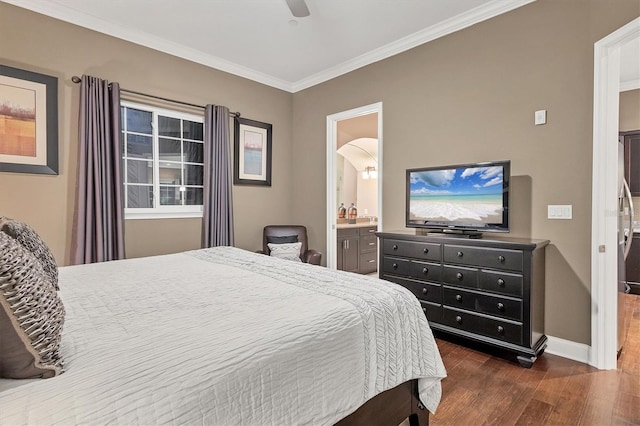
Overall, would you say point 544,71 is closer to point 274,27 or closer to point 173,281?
point 274,27

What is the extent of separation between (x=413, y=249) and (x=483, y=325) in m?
0.83

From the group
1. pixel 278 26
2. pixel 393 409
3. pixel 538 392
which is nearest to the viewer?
pixel 393 409

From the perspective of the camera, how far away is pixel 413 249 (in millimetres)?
3053

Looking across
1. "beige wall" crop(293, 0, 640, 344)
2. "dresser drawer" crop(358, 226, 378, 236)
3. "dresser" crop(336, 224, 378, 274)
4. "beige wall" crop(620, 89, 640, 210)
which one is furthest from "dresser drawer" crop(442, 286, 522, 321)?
"beige wall" crop(620, 89, 640, 210)

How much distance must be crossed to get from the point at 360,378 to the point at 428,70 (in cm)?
320

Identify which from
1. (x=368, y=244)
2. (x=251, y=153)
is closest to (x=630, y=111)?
(x=368, y=244)

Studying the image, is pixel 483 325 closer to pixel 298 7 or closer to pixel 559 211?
pixel 559 211

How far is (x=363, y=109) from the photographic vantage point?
405cm


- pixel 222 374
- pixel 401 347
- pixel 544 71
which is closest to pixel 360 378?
pixel 401 347

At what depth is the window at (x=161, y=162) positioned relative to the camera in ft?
11.5

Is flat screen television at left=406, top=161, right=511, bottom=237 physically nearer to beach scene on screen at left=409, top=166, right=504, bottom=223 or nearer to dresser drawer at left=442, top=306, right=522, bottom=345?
beach scene on screen at left=409, top=166, right=504, bottom=223

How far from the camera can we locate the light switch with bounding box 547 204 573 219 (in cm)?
261

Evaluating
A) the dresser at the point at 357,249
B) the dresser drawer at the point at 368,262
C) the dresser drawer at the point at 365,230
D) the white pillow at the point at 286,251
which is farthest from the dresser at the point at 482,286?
the dresser drawer at the point at 368,262

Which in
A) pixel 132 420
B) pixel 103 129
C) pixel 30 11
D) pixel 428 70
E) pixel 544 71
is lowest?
pixel 132 420
